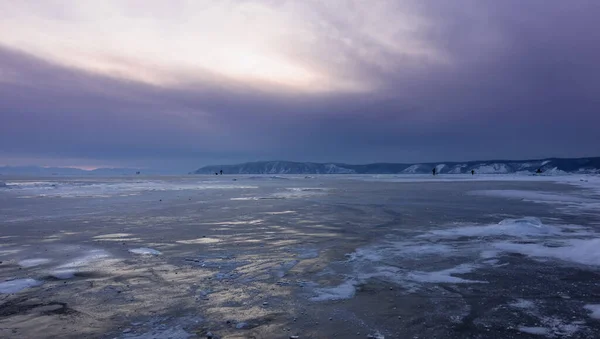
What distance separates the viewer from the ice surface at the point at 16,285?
770 centimetres

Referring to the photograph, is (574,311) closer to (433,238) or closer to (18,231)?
(433,238)

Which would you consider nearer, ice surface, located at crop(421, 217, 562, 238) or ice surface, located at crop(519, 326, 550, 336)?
ice surface, located at crop(519, 326, 550, 336)

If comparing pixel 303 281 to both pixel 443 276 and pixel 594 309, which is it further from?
pixel 594 309

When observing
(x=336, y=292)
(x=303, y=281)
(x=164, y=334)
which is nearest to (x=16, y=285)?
(x=164, y=334)

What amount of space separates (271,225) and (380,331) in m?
11.1

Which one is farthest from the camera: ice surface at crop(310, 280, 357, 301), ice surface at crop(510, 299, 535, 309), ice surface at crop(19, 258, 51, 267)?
ice surface at crop(19, 258, 51, 267)

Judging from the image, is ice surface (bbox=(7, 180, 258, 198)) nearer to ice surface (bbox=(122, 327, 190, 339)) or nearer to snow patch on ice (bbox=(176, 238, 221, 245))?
snow patch on ice (bbox=(176, 238, 221, 245))

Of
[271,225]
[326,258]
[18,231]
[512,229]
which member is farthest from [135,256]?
[512,229]

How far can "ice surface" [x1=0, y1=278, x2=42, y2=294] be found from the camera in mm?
7701

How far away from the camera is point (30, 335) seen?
18.3 ft

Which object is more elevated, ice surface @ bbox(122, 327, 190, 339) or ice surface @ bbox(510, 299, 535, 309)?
ice surface @ bbox(122, 327, 190, 339)

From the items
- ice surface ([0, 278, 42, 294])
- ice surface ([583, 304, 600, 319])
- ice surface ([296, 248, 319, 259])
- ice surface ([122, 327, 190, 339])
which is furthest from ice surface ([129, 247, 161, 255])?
ice surface ([583, 304, 600, 319])

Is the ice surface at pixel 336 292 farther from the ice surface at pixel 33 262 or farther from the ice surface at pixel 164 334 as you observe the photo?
the ice surface at pixel 33 262

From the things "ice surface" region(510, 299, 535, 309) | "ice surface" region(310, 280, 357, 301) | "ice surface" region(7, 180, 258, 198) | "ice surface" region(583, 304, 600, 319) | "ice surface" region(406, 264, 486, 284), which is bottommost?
"ice surface" region(583, 304, 600, 319)
